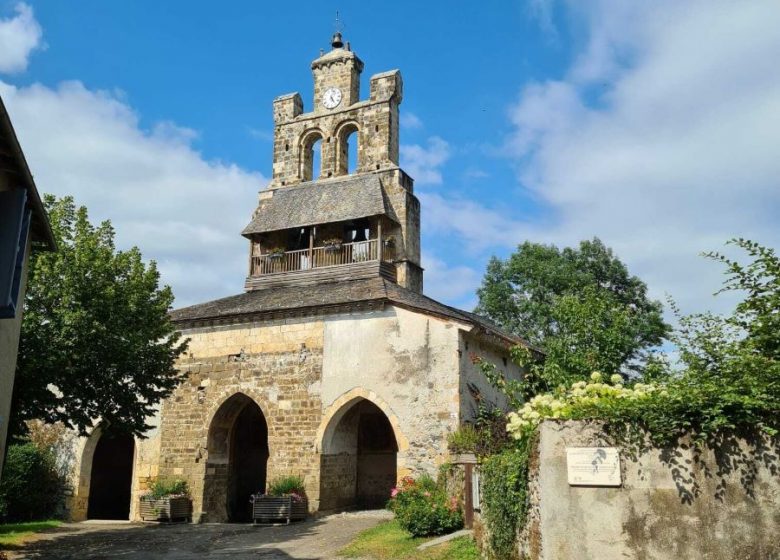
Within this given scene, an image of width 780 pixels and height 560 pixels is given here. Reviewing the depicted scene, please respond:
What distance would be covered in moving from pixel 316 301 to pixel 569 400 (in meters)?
10.4

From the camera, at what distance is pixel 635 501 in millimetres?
7242

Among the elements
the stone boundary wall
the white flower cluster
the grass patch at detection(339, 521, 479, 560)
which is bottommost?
the grass patch at detection(339, 521, 479, 560)

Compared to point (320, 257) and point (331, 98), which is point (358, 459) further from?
point (331, 98)

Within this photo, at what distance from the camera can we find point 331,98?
2480 cm

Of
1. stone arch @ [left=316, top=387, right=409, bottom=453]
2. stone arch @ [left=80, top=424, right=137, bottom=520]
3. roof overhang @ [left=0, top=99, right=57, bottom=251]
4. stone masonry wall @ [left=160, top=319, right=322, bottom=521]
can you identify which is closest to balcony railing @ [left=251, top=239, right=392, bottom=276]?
stone masonry wall @ [left=160, top=319, right=322, bottom=521]

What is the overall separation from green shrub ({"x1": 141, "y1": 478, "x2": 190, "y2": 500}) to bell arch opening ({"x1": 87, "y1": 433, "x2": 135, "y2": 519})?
324 centimetres

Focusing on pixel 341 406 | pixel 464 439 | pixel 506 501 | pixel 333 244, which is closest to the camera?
pixel 506 501

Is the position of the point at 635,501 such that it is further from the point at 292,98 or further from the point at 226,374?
the point at 292,98

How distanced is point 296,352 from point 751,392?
12.2 meters

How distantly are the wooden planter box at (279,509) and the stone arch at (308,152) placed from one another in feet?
40.1

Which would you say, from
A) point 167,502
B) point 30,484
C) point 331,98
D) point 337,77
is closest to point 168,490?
point 167,502

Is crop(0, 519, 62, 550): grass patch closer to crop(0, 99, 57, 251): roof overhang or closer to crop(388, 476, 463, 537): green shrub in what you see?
crop(0, 99, 57, 251): roof overhang

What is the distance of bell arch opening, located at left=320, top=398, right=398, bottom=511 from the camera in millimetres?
16828

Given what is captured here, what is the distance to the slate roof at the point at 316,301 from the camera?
16766mm
